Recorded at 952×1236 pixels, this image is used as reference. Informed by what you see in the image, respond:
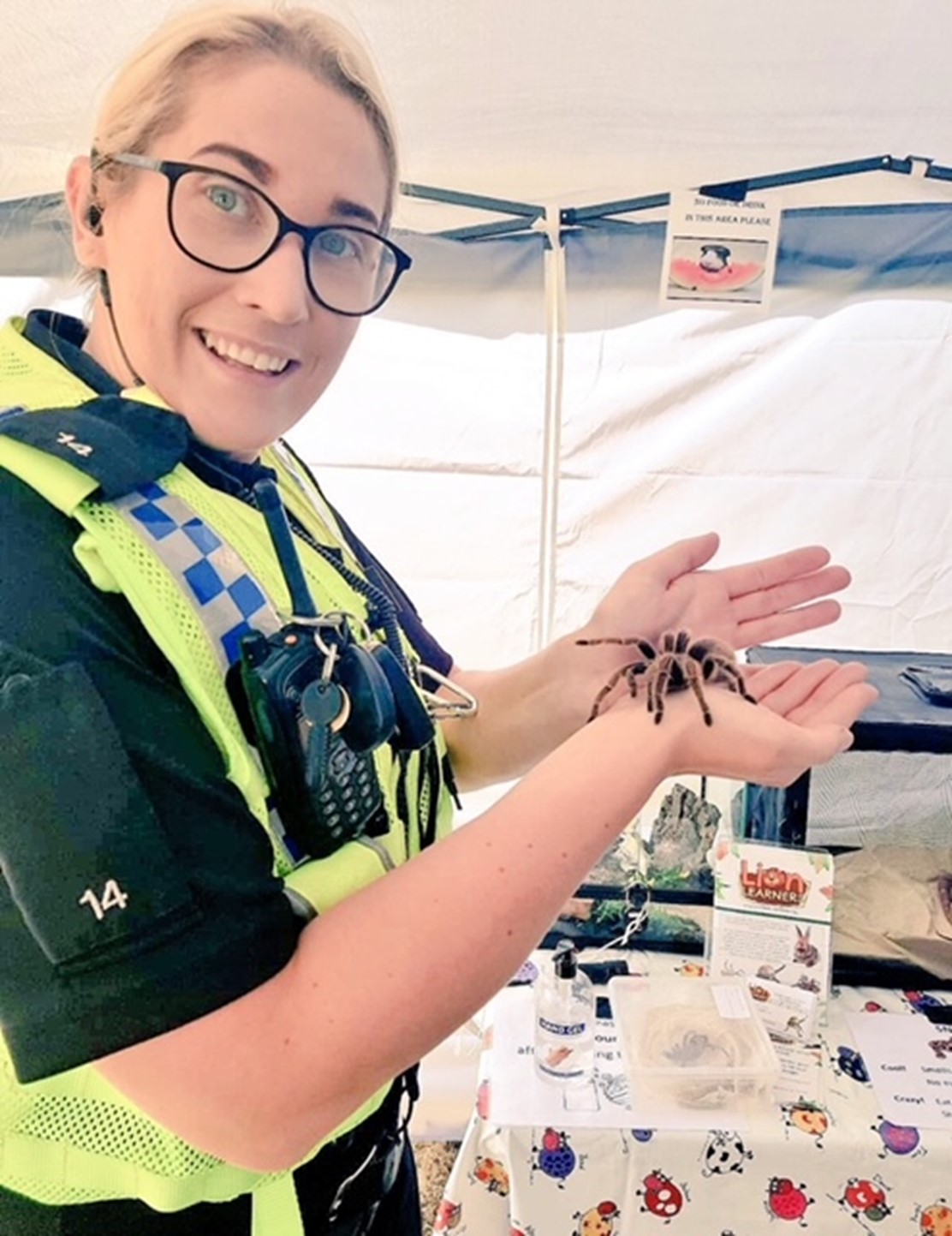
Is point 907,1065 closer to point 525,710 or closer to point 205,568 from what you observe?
point 525,710

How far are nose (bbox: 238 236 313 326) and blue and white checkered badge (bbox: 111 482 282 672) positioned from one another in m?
0.17

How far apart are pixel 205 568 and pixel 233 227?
0.26m

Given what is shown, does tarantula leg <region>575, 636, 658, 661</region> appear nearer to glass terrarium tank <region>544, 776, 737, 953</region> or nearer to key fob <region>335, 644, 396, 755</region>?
key fob <region>335, 644, 396, 755</region>

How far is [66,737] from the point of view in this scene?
502 mm

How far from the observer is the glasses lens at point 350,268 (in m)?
0.76

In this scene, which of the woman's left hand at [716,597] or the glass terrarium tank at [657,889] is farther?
the glass terrarium tank at [657,889]

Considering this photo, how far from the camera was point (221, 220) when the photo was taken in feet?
2.39

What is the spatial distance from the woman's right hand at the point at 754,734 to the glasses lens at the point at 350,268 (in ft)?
1.23

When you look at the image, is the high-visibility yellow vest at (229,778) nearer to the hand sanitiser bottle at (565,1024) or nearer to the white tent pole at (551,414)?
the hand sanitiser bottle at (565,1024)

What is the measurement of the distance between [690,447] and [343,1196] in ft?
4.72

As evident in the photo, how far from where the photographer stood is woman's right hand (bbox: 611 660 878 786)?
0.74 meters

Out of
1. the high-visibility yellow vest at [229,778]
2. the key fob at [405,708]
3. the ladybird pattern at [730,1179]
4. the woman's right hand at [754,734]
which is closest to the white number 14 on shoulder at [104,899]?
the high-visibility yellow vest at [229,778]

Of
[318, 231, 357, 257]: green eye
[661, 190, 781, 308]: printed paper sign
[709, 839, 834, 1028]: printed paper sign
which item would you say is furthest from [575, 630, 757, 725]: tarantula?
[661, 190, 781, 308]: printed paper sign

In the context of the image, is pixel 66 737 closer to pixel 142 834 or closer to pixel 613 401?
pixel 142 834
